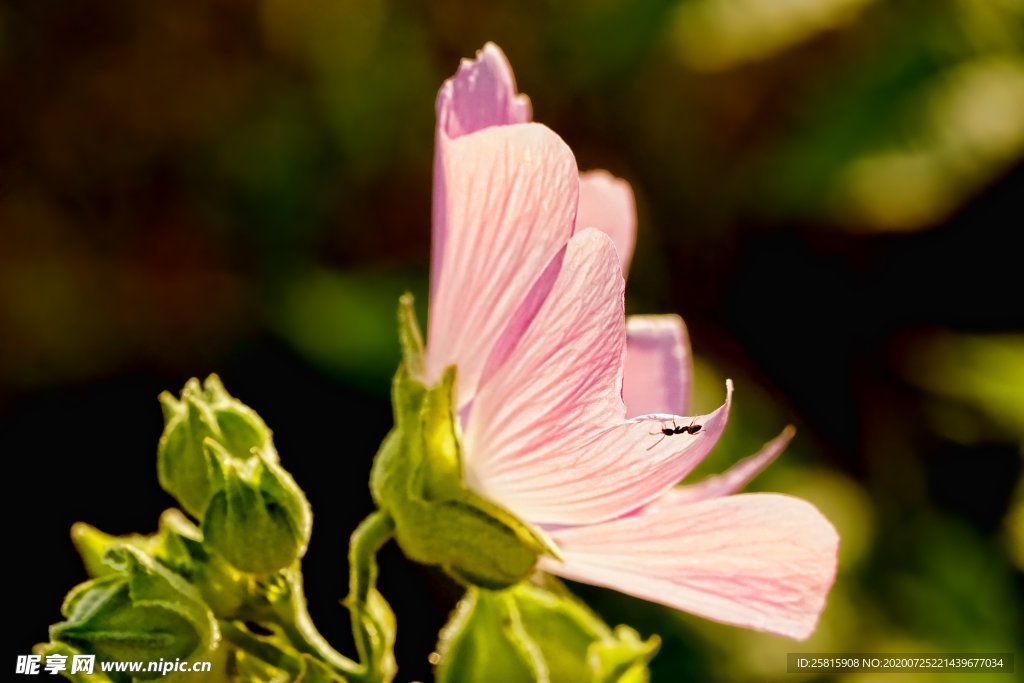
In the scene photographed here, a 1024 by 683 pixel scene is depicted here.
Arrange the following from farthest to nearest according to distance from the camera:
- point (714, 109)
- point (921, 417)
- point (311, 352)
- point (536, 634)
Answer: point (714, 109)
point (921, 417)
point (311, 352)
point (536, 634)

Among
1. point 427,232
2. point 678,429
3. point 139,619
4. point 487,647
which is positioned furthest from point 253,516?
point 427,232

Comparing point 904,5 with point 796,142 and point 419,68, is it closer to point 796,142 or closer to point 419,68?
point 796,142

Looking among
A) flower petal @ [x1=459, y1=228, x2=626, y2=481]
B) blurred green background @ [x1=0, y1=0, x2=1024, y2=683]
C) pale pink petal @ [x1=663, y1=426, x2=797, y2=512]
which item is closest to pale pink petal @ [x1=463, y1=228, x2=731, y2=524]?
flower petal @ [x1=459, y1=228, x2=626, y2=481]

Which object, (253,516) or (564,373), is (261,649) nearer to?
(253,516)

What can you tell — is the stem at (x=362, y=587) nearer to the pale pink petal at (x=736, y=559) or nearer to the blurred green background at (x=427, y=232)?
the pale pink petal at (x=736, y=559)

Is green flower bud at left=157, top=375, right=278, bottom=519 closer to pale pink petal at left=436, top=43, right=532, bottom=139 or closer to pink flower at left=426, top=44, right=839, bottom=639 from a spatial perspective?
→ pink flower at left=426, top=44, right=839, bottom=639

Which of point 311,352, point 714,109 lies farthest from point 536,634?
point 714,109
